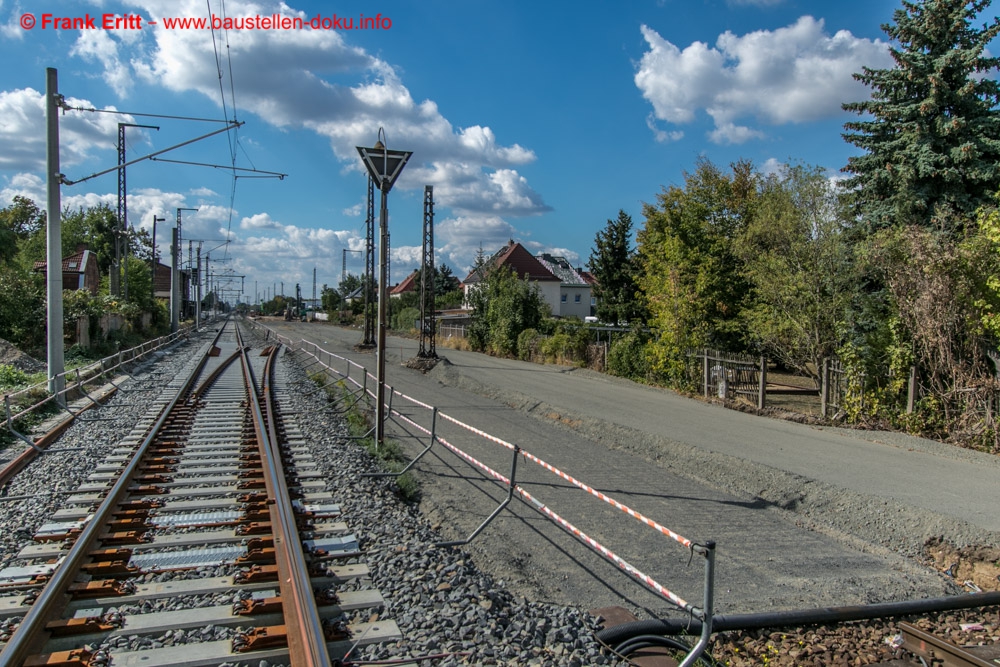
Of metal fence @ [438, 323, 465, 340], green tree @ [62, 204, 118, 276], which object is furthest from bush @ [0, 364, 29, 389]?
green tree @ [62, 204, 118, 276]

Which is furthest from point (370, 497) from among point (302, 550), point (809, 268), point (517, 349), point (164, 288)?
point (164, 288)

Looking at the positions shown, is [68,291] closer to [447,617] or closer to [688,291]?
[688,291]

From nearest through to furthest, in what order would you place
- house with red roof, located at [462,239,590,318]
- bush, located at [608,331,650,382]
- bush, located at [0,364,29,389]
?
bush, located at [0,364,29,389] < bush, located at [608,331,650,382] < house with red roof, located at [462,239,590,318]

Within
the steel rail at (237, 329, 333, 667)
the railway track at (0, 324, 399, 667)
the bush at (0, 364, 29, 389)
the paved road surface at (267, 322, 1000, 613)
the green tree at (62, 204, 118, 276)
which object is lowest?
the paved road surface at (267, 322, 1000, 613)

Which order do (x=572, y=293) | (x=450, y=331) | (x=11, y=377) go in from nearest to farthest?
(x=11, y=377) < (x=450, y=331) < (x=572, y=293)

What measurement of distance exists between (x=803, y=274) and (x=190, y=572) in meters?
14.7

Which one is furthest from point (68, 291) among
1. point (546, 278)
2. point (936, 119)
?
point (546, 278)

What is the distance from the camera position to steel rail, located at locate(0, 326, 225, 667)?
4.09m

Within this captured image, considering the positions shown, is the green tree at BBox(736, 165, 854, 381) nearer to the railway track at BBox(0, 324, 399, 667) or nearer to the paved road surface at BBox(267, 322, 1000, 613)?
the paved road surface at BBox(267, 322, 1000, 613)

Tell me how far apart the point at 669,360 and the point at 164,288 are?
97.8m

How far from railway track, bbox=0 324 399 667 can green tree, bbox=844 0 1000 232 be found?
1589 cm

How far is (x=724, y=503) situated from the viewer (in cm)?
924

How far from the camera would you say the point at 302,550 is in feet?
19.3

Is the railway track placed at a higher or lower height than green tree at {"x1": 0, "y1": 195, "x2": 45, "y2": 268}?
lower
